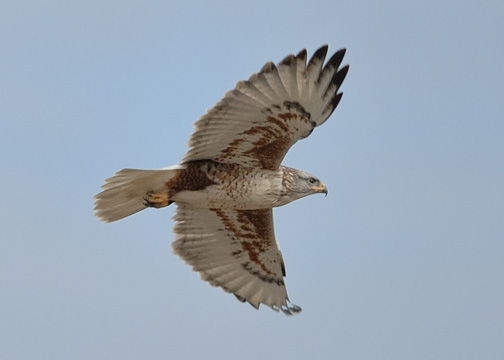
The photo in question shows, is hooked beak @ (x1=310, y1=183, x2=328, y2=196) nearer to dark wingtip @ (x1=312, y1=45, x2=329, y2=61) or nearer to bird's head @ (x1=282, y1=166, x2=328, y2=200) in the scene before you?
bird's head @ (x1=282, y1=166, x2=328, y2=200)

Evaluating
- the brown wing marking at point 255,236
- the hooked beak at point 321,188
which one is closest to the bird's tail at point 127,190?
the brown wing marking at point 255,236

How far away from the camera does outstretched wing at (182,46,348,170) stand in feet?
30.5

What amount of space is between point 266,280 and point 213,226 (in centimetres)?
91

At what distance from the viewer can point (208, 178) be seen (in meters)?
9.99

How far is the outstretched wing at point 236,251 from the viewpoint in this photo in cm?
1088

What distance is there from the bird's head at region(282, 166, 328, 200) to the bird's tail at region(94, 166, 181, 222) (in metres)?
1.11

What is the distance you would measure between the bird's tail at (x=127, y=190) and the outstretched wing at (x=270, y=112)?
0.33m

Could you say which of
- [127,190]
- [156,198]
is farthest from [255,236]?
[127,190]

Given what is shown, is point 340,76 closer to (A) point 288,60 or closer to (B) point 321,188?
(A) point 288,60

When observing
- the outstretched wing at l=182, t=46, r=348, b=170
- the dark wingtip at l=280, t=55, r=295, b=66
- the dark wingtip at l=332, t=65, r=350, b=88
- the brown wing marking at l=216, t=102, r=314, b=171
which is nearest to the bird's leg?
the outstretched wing at l=182, t=46, r=348, b=170

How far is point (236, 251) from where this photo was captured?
11211 millimetres

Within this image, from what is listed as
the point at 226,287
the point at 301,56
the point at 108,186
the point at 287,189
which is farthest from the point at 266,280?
the point at 301,56

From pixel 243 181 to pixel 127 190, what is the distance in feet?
3.77

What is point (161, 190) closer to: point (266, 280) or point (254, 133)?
point (254, 133)
